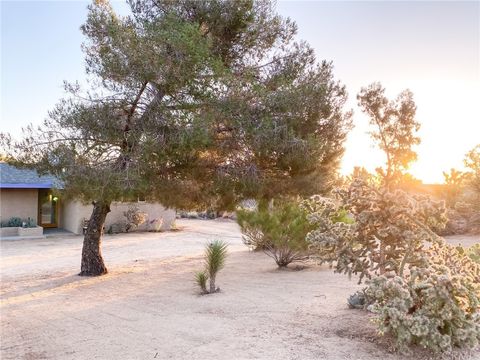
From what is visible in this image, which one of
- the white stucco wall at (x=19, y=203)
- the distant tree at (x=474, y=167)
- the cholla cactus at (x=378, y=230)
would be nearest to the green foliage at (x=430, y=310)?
the cholla cactus at (x=378, y=230)

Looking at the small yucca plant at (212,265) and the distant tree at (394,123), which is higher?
the distant tree at (394,123)

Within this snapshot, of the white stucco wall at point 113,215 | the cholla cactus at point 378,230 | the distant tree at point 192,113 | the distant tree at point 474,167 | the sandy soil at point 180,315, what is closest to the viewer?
the sandy soil at point 180,315

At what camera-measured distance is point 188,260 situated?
14.2 m

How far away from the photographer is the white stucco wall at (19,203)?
21325 mm

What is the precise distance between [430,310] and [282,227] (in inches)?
258

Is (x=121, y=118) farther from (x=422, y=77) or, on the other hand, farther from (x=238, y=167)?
(x=422, y=77)

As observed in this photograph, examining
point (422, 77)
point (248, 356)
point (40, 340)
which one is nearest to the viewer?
point (248, 356)

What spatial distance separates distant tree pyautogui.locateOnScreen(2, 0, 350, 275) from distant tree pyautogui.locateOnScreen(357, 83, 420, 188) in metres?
12.9

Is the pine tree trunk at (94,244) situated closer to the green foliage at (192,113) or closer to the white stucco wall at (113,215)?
the green foliage at (192,113)

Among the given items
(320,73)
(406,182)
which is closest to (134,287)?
(320,73)

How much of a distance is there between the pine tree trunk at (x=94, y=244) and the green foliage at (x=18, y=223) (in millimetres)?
11747

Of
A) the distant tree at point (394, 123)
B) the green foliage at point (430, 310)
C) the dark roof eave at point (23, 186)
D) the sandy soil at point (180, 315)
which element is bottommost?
the sandy soil at point (180, 315)

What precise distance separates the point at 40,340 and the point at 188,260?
8252mm

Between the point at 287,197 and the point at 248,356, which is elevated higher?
the point at 287,197
